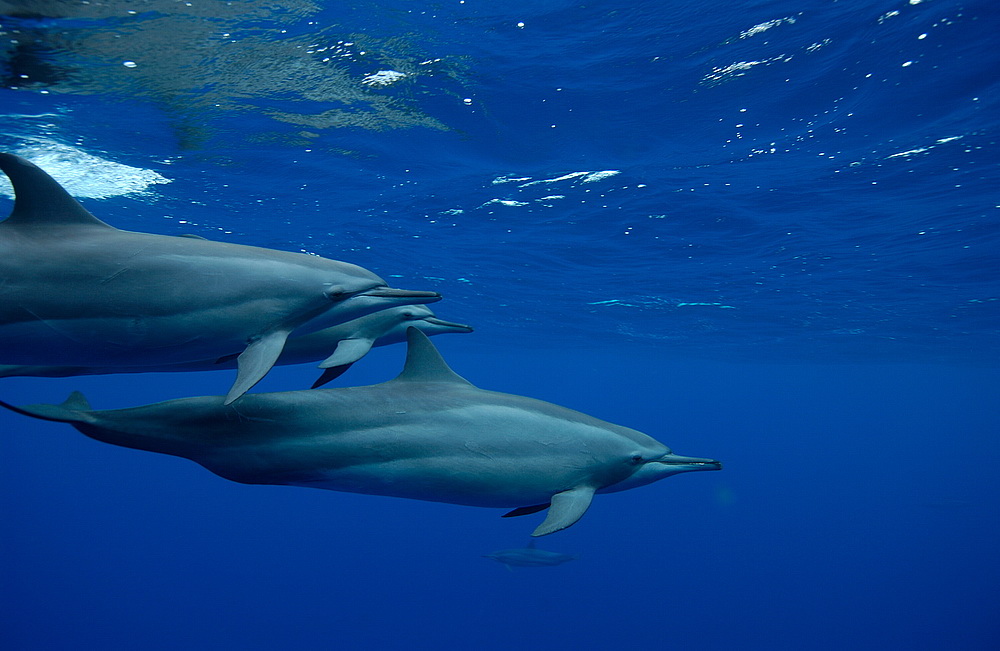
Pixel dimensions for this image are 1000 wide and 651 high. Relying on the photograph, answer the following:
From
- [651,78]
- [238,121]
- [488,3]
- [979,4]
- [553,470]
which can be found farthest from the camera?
[238,121]

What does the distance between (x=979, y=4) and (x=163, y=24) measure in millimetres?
11945

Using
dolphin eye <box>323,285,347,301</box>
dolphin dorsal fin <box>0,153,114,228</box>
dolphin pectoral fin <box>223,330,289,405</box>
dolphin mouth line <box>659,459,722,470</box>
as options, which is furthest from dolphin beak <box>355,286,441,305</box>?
dolphin mouth line <box>659,459,722,470</box>

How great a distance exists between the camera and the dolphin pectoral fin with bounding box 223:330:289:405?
115 inches

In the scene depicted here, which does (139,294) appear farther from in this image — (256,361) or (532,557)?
(532,557)

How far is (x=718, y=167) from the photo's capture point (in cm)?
1298

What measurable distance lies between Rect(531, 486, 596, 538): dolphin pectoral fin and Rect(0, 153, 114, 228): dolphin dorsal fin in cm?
335

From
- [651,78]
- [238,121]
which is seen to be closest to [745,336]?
[651,78]

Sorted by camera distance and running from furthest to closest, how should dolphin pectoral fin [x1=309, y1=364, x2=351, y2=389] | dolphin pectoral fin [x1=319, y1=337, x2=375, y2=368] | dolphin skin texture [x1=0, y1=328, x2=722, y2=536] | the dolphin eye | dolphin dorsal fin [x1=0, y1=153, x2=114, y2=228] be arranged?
dolphin pectoral fin [x1=309, y1=364, x2=351, y2=389] < dolphin pectoral fin [x1=319, y1=337, x2=375, y2=368] < the dolphin eye < dolphin skin texture [x1=0, y1=328, x2=722, y2=536] < dolphin dorsal fin [x1=0, y1=153, x2=114, y2=228]

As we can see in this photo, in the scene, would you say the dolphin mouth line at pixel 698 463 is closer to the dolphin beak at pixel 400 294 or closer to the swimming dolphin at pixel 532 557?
the dolphin beak at pixel 400 294

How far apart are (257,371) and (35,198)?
1.70m

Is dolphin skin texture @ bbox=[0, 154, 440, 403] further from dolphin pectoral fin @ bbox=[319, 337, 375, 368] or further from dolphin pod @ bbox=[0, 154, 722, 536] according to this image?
dolphin pectoral fin @ bbox=[319, 337, 375, 368]

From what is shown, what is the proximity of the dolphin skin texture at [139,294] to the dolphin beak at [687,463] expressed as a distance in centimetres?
254

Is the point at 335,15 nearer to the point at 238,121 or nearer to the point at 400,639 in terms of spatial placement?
the point at 238,121

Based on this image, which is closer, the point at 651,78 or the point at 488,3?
the point at 488,3
